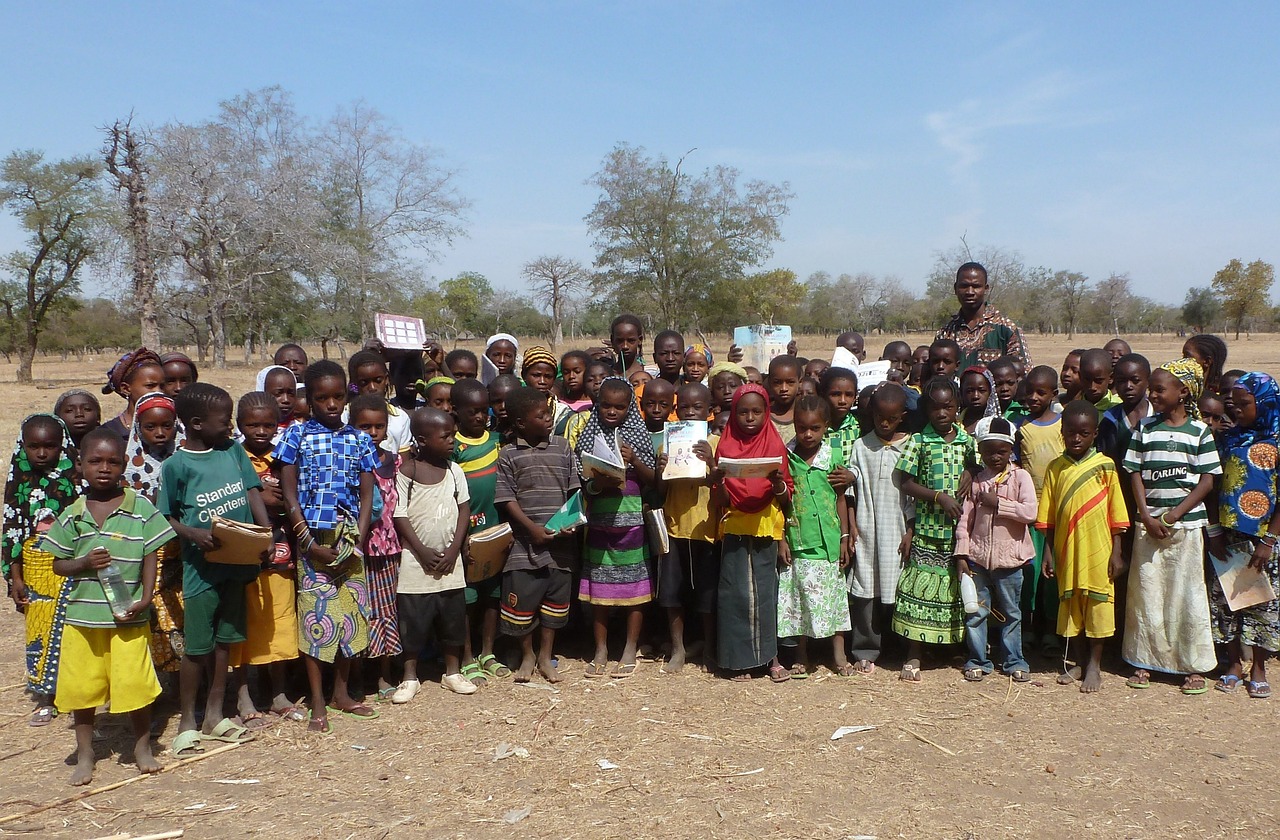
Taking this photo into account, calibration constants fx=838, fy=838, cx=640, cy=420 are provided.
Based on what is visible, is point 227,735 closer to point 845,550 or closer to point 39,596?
point 39,596

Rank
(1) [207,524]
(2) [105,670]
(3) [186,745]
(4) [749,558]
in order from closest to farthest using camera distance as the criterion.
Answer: (2) [105,670] < (1) [207,524] < (3) [186,745] < (4) [749,558]

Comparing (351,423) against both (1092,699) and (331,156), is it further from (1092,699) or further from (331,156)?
(331,156)

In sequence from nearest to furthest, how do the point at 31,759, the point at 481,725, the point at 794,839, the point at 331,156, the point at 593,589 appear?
1. the point at 794,839
2. the point at 31,759
3. the point at 481,725
4. the point at 593,589
5. the point at 331,156

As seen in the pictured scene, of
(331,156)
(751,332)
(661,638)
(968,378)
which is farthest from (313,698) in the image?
(331,156)

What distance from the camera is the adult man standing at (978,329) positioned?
17.9 ft

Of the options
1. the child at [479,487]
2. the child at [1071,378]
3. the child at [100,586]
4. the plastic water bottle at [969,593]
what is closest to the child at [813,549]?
the plastic water bottle at [969,593]

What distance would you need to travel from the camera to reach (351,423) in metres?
4.01

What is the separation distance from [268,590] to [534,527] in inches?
49.7

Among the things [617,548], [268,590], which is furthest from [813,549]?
[268,590]

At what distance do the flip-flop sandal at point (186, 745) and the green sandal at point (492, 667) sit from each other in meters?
1.37

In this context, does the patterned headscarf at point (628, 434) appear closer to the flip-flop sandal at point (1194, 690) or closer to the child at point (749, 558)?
the child at point (749, 558)

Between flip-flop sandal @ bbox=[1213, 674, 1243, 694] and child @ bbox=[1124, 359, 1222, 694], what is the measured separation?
2.7 inches

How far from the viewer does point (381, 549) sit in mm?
3992

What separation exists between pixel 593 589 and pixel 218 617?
1795mm
